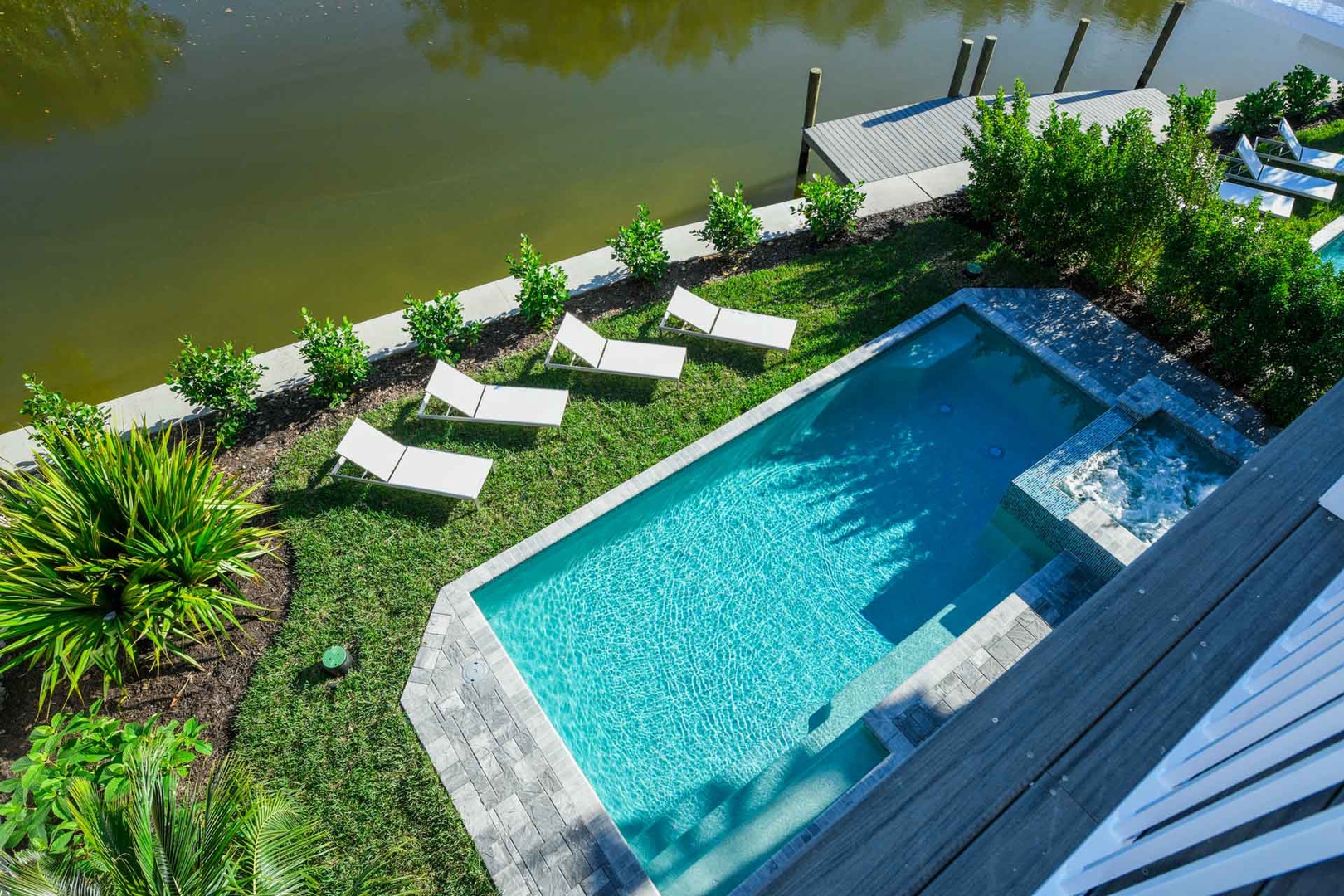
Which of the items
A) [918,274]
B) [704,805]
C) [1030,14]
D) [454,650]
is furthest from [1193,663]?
[1030,14]

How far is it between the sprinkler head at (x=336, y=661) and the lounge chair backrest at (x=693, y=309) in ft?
17.1

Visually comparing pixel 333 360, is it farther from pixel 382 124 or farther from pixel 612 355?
pixel 382 124

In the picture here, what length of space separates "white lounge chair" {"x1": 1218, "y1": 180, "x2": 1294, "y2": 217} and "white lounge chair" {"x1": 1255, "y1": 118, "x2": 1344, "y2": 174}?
1078 mm

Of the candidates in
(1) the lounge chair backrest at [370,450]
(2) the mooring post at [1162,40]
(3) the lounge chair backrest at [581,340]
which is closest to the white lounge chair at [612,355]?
(3) the lounge chair backrest at [581,340]

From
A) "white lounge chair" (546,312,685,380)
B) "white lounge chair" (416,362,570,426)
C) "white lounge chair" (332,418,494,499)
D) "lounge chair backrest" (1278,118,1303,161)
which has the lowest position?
"white lounge chair" (332,418,494,499)

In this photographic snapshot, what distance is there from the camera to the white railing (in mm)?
1562

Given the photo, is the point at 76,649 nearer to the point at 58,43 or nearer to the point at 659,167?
the point at 659,167

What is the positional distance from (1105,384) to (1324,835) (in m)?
8.44

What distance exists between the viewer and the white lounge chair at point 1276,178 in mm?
11320

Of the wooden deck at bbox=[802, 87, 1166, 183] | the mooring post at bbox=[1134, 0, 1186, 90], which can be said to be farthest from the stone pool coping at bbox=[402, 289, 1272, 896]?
the mooring post at bbox=[1134, 0, 1186, 90]

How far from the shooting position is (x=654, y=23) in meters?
Answer: 16.4

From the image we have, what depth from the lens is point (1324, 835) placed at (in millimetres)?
1439

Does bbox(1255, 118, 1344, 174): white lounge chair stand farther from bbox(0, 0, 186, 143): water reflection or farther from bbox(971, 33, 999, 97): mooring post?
bbox(0, 0, 186, 143): water reflection

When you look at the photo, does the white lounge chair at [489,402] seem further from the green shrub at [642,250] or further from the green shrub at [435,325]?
the green shrub at [642,250]
